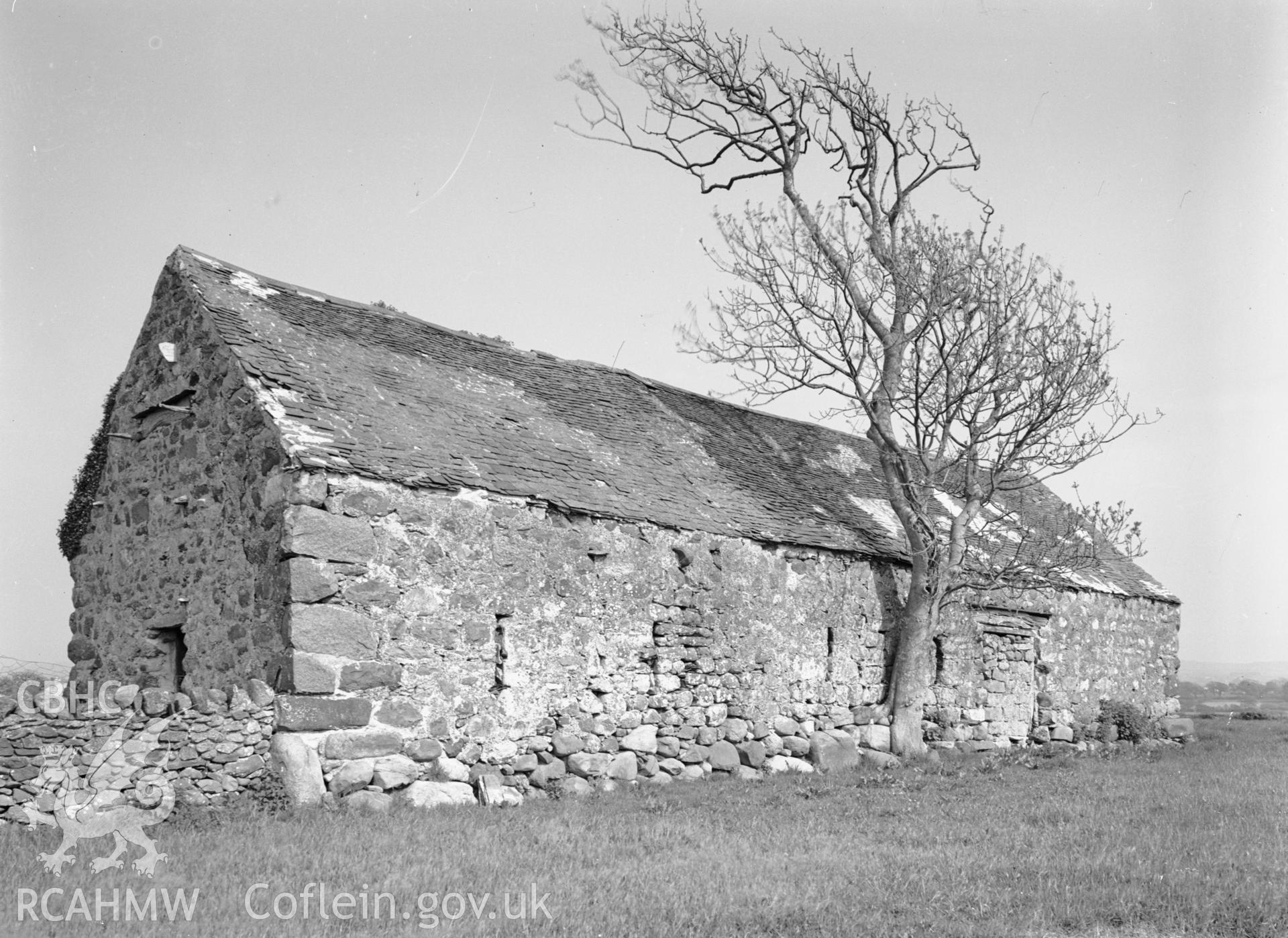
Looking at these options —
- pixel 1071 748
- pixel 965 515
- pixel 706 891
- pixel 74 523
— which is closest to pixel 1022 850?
pixel 706 891

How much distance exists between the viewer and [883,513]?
18891 millimetres

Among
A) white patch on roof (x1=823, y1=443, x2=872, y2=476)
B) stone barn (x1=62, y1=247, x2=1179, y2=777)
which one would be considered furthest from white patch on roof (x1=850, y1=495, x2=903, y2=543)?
white patch on roof (x1=823, y1=443, x2=872, y2=476)

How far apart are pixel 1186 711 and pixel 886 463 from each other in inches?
675

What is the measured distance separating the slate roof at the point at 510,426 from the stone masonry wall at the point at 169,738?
239 centimetres

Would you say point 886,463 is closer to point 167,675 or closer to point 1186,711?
point 167,675

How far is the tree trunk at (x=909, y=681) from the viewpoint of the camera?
631 inches

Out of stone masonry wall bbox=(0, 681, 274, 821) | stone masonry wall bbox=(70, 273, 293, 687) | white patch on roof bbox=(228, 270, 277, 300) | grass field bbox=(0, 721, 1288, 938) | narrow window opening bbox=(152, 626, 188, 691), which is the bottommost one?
grass field bbox=(0, 721, 1288, 938)

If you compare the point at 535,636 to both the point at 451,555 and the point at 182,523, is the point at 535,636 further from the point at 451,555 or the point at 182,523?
the point at 182,523

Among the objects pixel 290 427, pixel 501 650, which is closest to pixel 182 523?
pixel 290 427

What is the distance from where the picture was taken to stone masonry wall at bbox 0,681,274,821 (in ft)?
28.2

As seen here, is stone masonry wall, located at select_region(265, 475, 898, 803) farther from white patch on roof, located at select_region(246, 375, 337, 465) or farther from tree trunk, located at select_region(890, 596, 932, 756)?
tree trunk, located at select_region(890, 596, 932, 756)

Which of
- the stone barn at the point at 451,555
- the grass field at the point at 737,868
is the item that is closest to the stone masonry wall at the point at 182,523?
the stone barn at the point at 451,555

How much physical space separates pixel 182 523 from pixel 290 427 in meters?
2.28

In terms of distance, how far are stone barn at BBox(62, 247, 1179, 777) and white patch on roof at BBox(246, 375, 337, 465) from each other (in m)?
0.03
